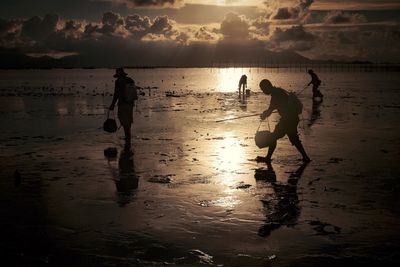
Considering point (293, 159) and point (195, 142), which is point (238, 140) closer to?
Answer: point (195, 142)

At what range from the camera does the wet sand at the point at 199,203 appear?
235 inches

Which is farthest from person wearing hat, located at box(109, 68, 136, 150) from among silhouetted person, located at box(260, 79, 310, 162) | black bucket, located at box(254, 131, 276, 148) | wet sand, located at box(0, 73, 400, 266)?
silhouetted person, located at box(260, 79, 310, 162)

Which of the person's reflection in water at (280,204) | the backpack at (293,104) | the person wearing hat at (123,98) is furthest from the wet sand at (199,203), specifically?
the backpack at (293,104)

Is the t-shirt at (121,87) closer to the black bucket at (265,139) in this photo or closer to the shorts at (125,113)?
the shorts at (125,113)

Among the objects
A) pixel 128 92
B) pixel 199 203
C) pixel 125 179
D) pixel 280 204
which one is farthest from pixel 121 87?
pixel 280 204

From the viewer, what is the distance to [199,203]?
8.26m

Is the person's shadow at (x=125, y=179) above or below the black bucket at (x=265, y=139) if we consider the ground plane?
below

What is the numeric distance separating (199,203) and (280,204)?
4.67 ft

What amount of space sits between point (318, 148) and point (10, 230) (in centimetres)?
979

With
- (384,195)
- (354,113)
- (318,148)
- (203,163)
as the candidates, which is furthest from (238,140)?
(354,113)

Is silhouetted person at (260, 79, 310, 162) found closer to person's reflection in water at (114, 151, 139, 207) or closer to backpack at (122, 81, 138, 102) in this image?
person's reflection in water at (114, 151, 139, 207)

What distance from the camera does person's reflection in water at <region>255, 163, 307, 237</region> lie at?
23.1ft

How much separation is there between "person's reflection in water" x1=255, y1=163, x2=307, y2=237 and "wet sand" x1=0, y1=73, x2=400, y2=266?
21mm

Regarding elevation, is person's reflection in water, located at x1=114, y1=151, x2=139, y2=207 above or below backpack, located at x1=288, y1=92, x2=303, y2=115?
below
